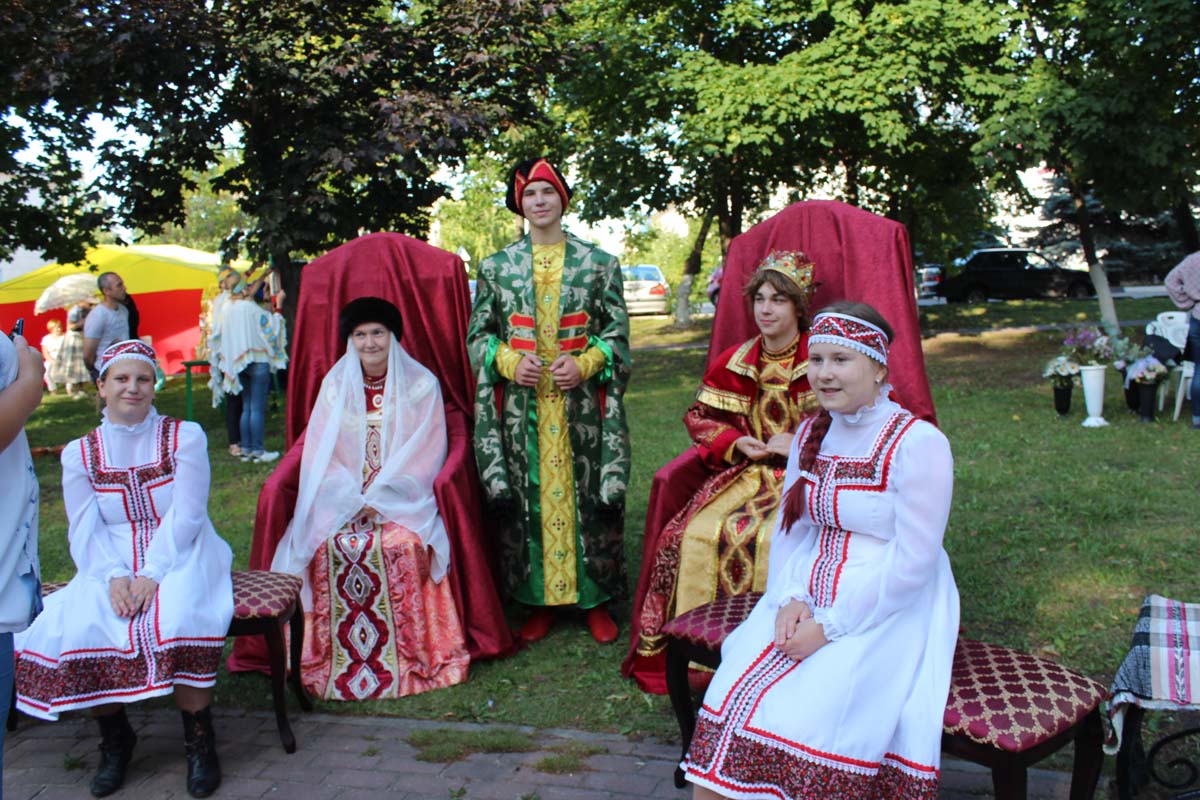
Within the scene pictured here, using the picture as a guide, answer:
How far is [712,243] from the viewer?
29.6 metres

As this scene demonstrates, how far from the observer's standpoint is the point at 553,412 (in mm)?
4789

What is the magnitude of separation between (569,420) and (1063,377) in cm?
648

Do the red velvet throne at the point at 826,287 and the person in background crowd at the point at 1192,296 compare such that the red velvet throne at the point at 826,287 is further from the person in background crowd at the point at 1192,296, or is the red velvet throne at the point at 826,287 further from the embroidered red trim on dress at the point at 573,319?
the person in background crowd at the point at 1192,296

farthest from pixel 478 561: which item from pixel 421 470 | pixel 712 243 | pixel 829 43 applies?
pixel 712 243

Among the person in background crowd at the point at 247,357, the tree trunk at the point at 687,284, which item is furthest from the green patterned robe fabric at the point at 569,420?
the tree trunk at the point at 687,284

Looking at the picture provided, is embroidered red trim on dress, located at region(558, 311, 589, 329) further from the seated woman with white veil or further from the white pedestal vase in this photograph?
the white pedestal vase

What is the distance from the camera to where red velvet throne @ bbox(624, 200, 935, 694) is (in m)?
4.21

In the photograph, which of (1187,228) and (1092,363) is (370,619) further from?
(1187,228)

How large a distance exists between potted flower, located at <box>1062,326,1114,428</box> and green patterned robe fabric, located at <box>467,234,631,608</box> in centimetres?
601

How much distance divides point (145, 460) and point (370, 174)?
678 cm

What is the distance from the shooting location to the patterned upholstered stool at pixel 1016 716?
2.52 meters

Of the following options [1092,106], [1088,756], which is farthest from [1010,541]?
[1092,106]

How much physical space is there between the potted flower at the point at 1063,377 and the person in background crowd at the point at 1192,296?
96cm

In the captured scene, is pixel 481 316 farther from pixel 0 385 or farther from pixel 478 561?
pixel 0 385
